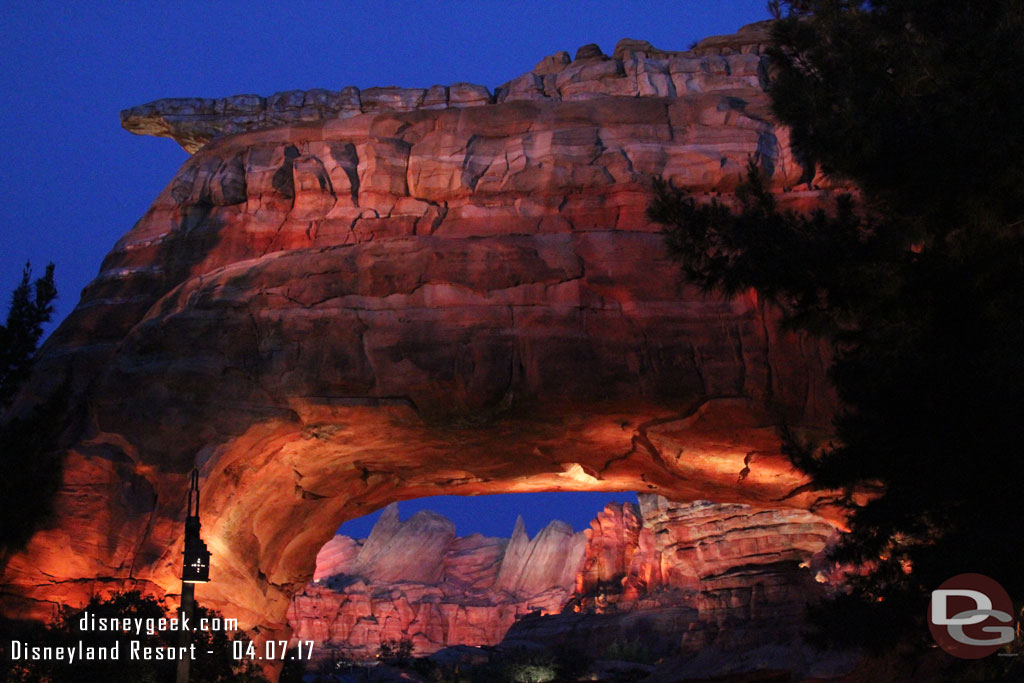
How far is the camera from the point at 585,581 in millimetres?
42906

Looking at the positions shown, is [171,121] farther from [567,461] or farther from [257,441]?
[567,461]

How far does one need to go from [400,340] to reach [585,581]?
31561 millimetres

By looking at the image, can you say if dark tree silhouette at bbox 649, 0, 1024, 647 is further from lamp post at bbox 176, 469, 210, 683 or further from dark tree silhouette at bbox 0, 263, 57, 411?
dark tree silhouette at bbox 0, 263, 57, 411

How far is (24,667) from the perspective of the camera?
459 inches

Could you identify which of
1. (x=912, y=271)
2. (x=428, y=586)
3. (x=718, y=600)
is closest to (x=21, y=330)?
(x=912, y=271)

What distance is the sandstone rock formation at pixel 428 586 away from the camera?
47.1 meters

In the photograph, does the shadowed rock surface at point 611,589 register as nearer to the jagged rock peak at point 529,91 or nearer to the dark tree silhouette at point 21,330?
the jagged rock peak at point 529,91

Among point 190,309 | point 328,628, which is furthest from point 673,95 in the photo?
point 328,628

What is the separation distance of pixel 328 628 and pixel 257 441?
35.8 metres

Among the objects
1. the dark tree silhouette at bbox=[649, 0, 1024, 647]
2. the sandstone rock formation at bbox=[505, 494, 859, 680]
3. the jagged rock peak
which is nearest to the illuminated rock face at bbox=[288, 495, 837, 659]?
the sandstone rock formation at bbox=[505, 494, 859, 680]

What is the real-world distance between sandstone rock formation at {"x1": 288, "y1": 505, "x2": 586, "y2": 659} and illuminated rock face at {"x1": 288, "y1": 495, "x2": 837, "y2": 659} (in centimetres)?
7
